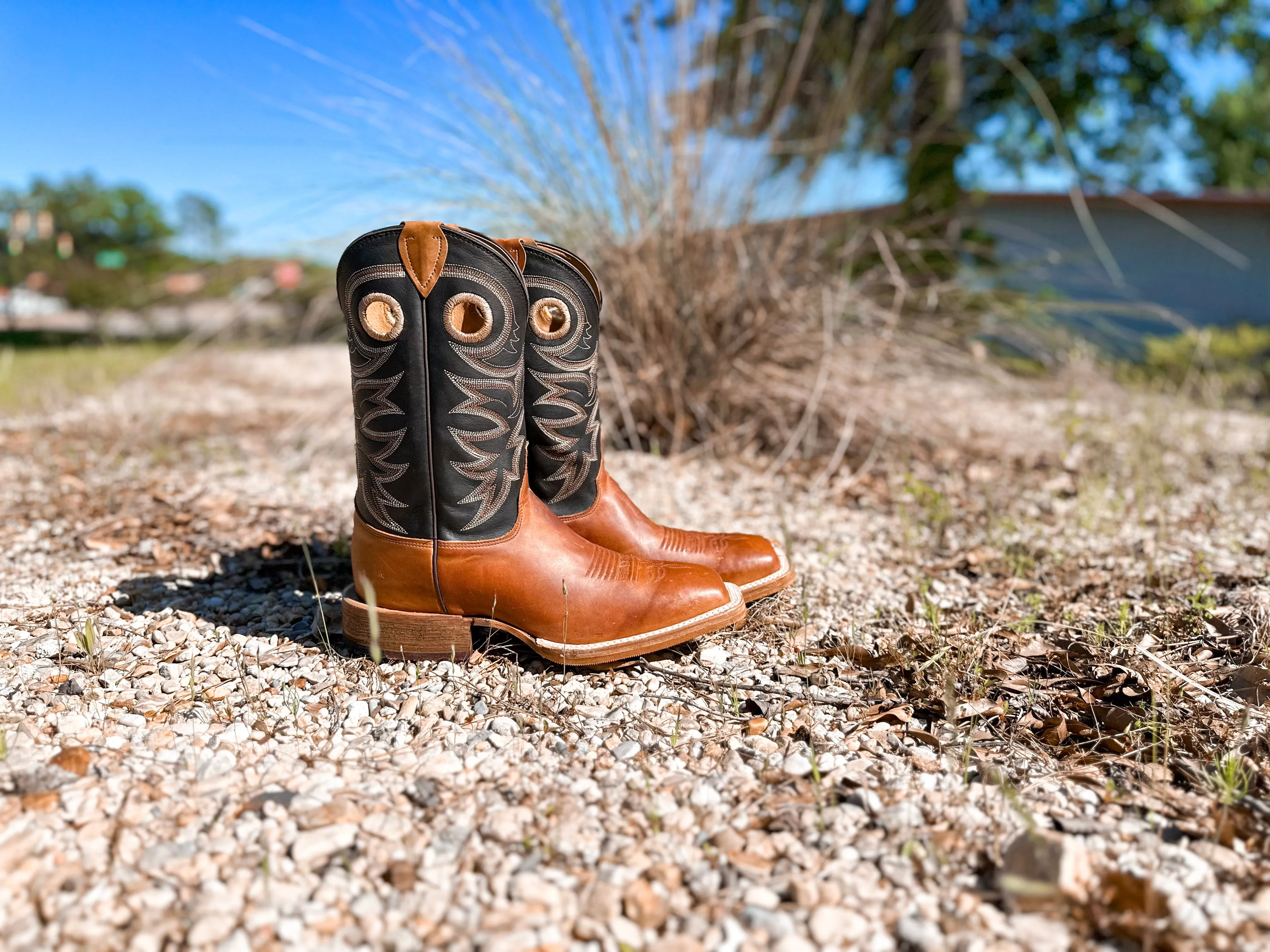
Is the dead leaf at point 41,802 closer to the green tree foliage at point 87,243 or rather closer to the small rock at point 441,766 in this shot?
the small rock at point 441,766

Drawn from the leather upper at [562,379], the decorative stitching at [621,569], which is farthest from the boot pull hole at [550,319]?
the decorative stitching at [621,569]

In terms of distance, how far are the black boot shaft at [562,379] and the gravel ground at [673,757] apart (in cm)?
31

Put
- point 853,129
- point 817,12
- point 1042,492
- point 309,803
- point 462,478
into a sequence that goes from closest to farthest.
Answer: point 309,803, point 462,478, point 1042,492, point 817,12, point 853,129

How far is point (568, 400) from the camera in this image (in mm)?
1403

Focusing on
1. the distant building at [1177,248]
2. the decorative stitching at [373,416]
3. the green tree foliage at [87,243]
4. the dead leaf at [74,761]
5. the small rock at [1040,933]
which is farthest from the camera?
the distant building at [1177,248]

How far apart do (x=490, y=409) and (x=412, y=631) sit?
37 centimetres

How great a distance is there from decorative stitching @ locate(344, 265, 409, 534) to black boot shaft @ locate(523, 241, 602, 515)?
0.26 metres

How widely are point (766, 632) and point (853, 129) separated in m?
2.34

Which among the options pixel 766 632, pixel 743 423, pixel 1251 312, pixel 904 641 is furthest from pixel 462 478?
pixel 1251 312

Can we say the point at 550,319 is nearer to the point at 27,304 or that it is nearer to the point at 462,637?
the point at 462,637

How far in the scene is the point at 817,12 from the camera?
2785 mm

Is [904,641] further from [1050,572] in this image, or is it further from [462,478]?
[462,478]

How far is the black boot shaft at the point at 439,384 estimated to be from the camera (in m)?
1.15

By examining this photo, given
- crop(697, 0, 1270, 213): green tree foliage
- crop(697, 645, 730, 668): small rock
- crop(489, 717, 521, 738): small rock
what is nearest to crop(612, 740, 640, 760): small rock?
crop(489, 717, 521, 738): small rock
